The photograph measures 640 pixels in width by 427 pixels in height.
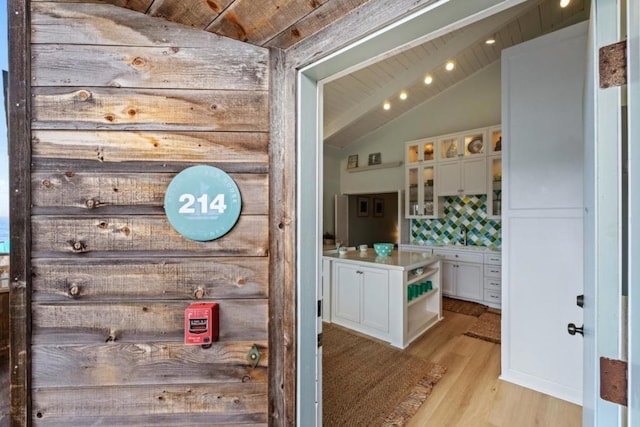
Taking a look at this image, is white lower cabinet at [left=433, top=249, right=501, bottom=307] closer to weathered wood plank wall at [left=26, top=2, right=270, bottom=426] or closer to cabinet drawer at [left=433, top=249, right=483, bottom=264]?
cabinet drawer at [left=433, top=249, right=483, bottom=264]

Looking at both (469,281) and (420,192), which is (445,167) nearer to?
(420,192)

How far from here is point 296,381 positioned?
101cm

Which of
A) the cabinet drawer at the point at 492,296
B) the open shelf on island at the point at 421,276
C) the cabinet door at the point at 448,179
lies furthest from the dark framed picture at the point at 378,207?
the open shelf on island at the point at 421,276

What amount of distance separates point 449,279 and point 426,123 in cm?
286

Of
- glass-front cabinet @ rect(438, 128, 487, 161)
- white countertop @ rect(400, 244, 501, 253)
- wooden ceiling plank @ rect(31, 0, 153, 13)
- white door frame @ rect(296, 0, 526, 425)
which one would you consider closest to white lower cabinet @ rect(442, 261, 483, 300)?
white countertop @ rect(400, 244, 501, 253)

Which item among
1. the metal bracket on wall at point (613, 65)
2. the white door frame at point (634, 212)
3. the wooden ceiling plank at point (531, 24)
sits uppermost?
the wooden ceiling plank at point (531, 24)

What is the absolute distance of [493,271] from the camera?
154 inches

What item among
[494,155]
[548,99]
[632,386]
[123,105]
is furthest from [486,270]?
[123,105]

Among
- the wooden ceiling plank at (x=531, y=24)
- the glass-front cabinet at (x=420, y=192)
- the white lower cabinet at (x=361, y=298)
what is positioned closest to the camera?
the white lower cabinet at (x=361, y=298)

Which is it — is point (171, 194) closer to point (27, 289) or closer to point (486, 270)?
point (27, 289)

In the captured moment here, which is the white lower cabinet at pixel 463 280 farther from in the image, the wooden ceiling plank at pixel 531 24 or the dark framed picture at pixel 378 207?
the wooden ceiling plank at pixel 531 24

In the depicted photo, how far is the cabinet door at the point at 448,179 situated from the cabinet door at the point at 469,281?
46.7 inches

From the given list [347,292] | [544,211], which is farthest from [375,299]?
[544,211]

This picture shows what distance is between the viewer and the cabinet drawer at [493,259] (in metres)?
3.86
